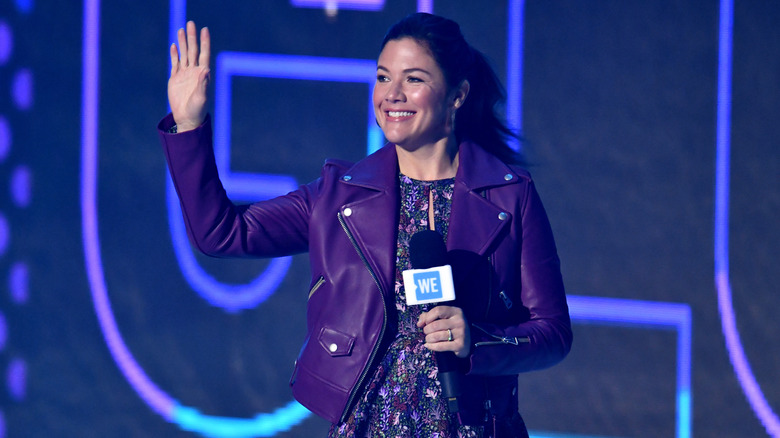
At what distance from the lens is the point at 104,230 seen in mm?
3205

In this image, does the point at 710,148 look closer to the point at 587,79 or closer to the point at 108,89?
the point at 587,79

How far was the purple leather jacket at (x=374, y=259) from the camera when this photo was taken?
5.39 feet

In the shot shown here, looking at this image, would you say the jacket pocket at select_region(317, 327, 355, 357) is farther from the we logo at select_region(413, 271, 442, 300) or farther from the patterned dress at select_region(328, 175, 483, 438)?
the we logo at select_region(413, 271, 442, 300)

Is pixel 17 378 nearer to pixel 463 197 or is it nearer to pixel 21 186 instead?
pixel 21 186

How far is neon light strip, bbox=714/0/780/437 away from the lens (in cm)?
323

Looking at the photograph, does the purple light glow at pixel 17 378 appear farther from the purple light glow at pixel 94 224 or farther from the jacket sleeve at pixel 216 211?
the jacket sleeve at pixel 216 211

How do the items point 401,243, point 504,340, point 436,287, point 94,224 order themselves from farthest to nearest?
point 94,224, point 401,243, point 504,340, point 436,287

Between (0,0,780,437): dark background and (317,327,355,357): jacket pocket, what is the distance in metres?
1.57

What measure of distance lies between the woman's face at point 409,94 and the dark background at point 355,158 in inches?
55.1

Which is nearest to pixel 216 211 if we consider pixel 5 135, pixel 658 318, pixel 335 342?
pixel 335 342

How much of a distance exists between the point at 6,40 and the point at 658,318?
9.28 feet

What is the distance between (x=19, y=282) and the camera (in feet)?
10.5

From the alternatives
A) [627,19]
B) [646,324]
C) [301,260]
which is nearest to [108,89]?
[301,260]

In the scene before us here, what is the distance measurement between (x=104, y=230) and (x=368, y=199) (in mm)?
1806
